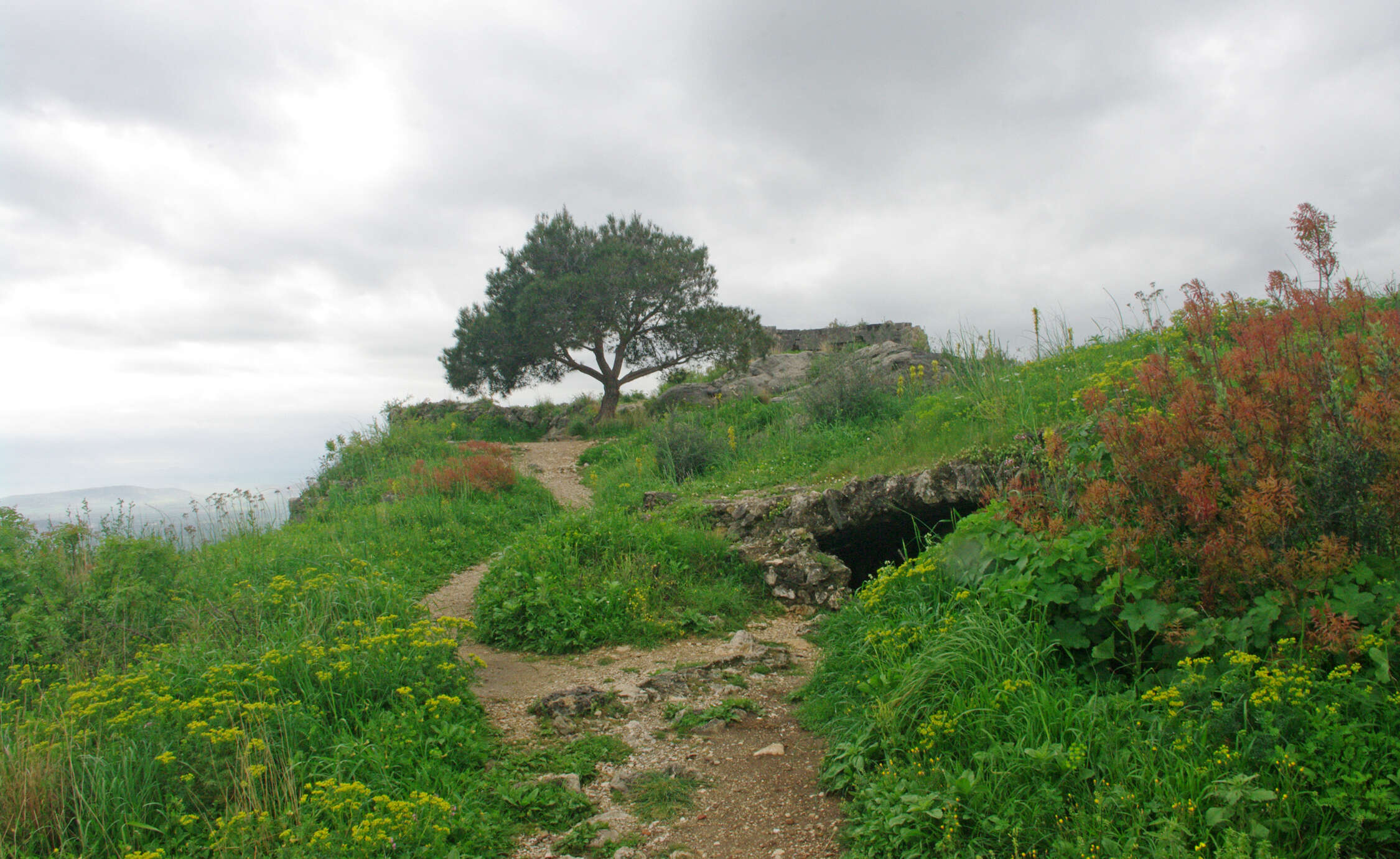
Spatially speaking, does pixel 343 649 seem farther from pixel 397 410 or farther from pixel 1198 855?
pixel 397 410

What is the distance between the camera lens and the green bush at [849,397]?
39.2ft

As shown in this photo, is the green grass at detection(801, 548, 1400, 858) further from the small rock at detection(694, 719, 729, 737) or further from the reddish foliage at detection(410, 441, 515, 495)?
the reddish foliage at detection(410, 441, 515, 495)

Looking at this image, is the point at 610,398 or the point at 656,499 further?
the point at 610,398

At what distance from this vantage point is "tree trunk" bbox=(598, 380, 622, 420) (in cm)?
2111

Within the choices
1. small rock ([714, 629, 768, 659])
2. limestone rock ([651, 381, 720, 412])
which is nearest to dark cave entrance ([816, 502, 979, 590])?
small rock ([714, 629, 768, 659])

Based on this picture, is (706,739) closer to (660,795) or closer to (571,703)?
(660,795)

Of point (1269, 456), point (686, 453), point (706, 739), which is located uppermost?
point (686, 453)

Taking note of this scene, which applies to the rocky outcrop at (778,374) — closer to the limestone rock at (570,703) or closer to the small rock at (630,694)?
the small rock at (630,694)

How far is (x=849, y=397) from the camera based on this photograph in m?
12.2

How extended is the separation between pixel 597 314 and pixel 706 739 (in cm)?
1712

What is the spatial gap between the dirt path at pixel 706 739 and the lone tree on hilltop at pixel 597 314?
14.8 meters

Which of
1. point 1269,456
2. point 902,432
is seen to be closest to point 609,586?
point 902,432

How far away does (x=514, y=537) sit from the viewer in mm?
9430

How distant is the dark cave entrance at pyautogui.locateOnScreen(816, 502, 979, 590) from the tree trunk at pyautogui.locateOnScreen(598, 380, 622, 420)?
Answer: 13106 millimetres
